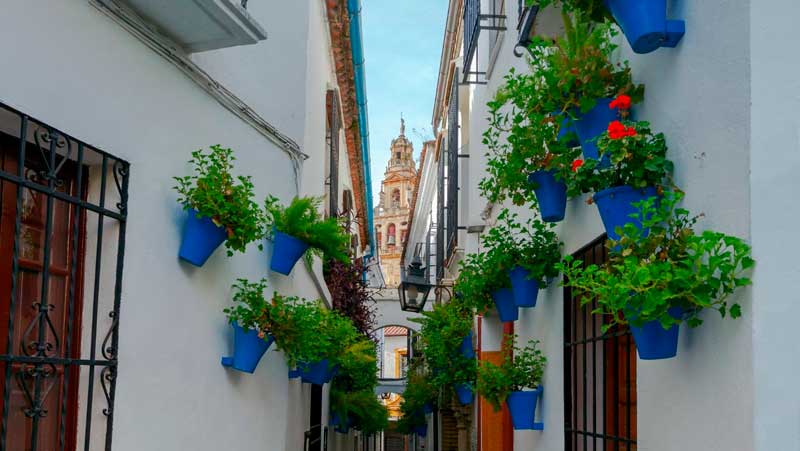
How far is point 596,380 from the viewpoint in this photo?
4848 millimetres

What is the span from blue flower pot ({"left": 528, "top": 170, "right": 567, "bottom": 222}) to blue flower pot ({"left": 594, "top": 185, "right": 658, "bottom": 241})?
1.31 metres

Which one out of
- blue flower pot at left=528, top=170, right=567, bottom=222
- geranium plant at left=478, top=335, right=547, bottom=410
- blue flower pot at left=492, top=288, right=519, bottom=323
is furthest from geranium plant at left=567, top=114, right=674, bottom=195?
blue flower pot at left=492, top=288, right=519, bottom=323

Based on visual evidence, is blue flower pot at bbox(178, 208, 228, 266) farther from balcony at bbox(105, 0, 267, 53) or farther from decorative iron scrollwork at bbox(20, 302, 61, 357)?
decorative iron scrollwork at bbox(20, 302, 61, 357)

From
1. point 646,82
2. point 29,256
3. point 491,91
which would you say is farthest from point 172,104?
point 491,91

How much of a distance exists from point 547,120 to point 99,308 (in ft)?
6.97

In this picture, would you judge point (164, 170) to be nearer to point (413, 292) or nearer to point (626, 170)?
point (626, 170)

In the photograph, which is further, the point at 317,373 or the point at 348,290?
the point at 348,290

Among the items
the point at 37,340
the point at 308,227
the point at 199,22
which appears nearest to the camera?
the point at 37,340

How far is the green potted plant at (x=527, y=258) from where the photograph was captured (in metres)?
5.51

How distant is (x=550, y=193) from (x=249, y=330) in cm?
191

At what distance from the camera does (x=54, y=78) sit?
11.2 ft

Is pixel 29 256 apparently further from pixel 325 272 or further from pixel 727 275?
pixel 325 272

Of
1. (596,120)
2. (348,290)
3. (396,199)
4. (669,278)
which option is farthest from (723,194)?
(396,199)

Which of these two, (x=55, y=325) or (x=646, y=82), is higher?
(x=646, y=82)
